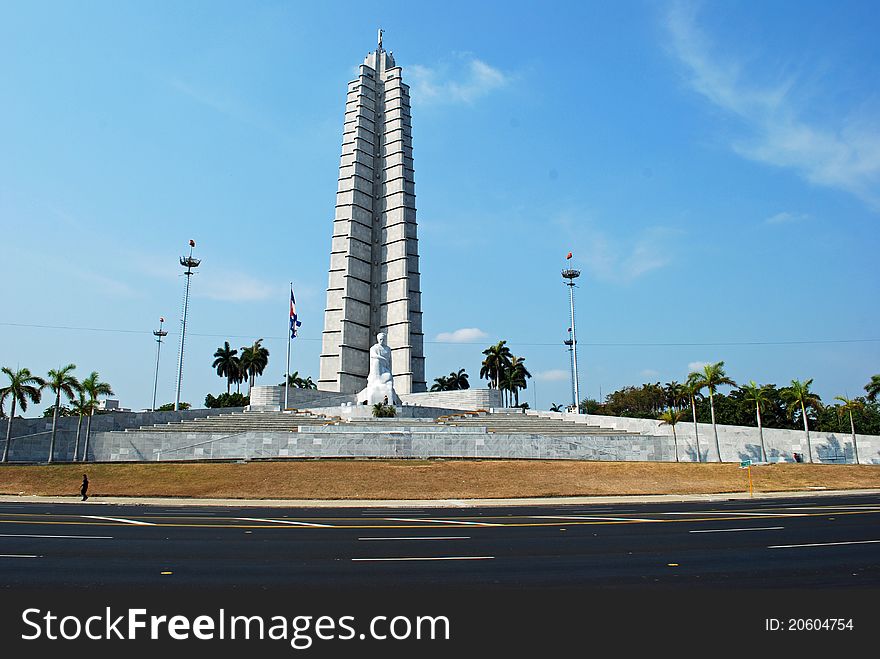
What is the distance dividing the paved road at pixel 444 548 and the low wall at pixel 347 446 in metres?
16.7

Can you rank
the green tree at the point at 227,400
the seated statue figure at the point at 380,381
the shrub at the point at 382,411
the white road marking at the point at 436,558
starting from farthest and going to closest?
the green tree at the point at 227,400, the seated statue figure at the point at 380,381, the shrub at the point at 382,411, the white road marking at the point at 436,558

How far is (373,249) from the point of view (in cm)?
7762

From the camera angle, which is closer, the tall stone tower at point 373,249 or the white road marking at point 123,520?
the white road marking at point 123,520

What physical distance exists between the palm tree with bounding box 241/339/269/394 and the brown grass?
58354mm

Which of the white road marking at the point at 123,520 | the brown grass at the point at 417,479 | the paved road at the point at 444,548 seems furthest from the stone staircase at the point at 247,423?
the paved road at the point at 444,548

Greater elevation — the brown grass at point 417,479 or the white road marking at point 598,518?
the brown grass at point 417,479

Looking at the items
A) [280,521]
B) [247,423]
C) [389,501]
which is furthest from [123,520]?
[247,423]

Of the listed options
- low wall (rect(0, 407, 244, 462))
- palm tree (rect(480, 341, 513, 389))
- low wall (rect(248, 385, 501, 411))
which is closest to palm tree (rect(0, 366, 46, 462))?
low wall (rect(0, 407, 244, 462))

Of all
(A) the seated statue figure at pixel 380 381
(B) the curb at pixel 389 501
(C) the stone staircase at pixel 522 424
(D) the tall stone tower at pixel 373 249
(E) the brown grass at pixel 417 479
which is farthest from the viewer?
(D) the tall stone tower at pixel 373 249

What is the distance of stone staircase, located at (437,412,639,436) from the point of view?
156ft

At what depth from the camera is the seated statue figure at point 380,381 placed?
58000 mm

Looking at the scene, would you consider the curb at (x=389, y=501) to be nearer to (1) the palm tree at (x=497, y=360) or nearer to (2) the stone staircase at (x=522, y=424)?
(2) the stone staircase at (x=522, y=424)

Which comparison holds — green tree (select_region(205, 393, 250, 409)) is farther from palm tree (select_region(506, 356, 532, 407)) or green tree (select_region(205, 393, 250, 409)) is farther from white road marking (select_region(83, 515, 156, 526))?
white road marking (select_region(83, 515, 156, 526))

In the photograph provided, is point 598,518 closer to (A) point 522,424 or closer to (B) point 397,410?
(A) point 522,424
